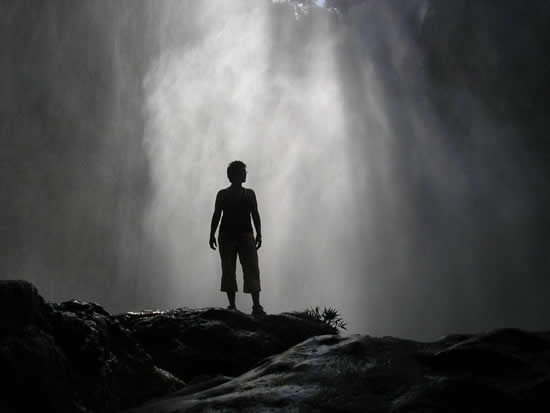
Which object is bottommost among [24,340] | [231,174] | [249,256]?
[24,340]

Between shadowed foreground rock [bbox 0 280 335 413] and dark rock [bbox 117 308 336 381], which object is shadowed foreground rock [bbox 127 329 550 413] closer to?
shadowed foreground rock [bbox 0 280 335 413]

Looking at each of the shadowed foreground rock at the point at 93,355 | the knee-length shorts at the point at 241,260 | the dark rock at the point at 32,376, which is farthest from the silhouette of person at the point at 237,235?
the dark rock at the point at 32,376

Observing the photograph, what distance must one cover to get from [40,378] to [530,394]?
2.93 meters


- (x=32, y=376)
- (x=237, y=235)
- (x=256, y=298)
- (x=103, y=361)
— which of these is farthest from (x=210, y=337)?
(x=32, y=376)

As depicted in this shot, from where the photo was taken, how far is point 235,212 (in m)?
8.94

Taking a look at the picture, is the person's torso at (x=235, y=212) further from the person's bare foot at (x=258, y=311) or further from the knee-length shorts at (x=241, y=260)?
the person's bare foot at (x=258, y=311)

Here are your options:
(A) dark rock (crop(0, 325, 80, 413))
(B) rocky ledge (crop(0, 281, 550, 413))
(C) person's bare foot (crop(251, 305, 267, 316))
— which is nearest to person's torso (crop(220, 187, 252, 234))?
(C) person's bare foot (crop(251, 305, 267, 316))

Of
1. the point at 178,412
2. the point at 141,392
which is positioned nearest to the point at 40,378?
the point at 178,412

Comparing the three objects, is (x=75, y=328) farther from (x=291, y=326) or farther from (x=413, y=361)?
(x=291, y=326)

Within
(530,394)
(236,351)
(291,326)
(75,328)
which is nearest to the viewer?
(530,394)

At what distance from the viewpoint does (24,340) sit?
320 centimetres

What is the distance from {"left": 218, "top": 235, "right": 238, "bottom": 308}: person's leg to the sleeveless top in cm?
19

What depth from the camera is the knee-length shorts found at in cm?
861

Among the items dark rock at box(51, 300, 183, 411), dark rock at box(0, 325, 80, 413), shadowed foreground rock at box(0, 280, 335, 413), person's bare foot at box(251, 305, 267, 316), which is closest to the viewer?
dark rock at box(0, 325, 80, 413)
